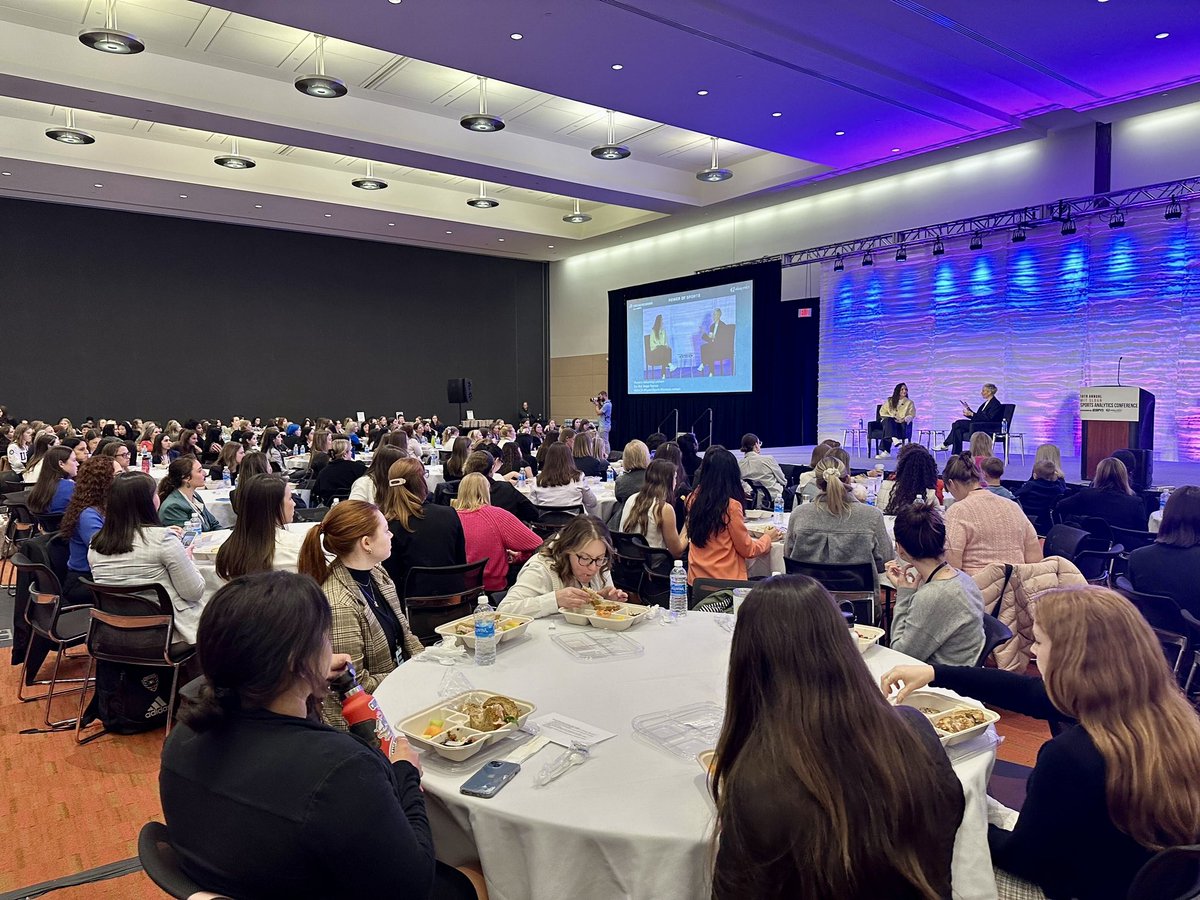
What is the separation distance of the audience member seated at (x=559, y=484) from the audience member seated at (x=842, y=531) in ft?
7.72

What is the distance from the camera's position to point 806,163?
43.1 ft

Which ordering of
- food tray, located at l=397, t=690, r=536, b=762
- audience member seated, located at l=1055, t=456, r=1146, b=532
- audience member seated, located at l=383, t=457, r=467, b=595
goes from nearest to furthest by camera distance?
food tray, located at l=397, t=690, r=536, b=762, audience member seated, located at l=383, t=457, r=467, b=595, audience member seated, located at l=1055, t=456, r=1146, b=532

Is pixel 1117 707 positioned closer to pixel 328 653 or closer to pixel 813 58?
pixel 328 653

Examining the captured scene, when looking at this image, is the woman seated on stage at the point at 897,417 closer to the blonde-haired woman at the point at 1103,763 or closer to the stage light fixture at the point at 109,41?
the stage light fixture at the point at 109,41

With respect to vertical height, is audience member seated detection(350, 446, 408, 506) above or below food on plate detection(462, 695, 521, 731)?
above

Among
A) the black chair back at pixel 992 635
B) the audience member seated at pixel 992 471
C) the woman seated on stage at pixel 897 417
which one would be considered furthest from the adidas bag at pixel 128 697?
the woman seated on stage at pixel 897 417

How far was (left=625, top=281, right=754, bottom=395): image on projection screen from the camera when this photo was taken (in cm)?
1494

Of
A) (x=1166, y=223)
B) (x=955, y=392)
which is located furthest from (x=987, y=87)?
(x=955, y=392)

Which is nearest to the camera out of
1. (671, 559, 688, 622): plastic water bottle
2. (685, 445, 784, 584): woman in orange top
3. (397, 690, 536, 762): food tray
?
(397, 690, 536, 762): food tray

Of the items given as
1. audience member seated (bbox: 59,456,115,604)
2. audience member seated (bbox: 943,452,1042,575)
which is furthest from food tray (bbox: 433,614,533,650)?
audience member seated (bbox: 59,456,115,604)

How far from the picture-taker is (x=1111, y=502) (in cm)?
538

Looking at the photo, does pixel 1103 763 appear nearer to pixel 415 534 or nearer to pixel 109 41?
pixel 415 534

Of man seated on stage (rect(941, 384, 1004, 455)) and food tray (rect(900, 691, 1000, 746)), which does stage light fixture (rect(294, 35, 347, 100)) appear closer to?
food tray (rect(900, 691, 1000, 746))

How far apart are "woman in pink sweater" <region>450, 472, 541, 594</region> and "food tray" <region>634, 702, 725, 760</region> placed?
251 cm
